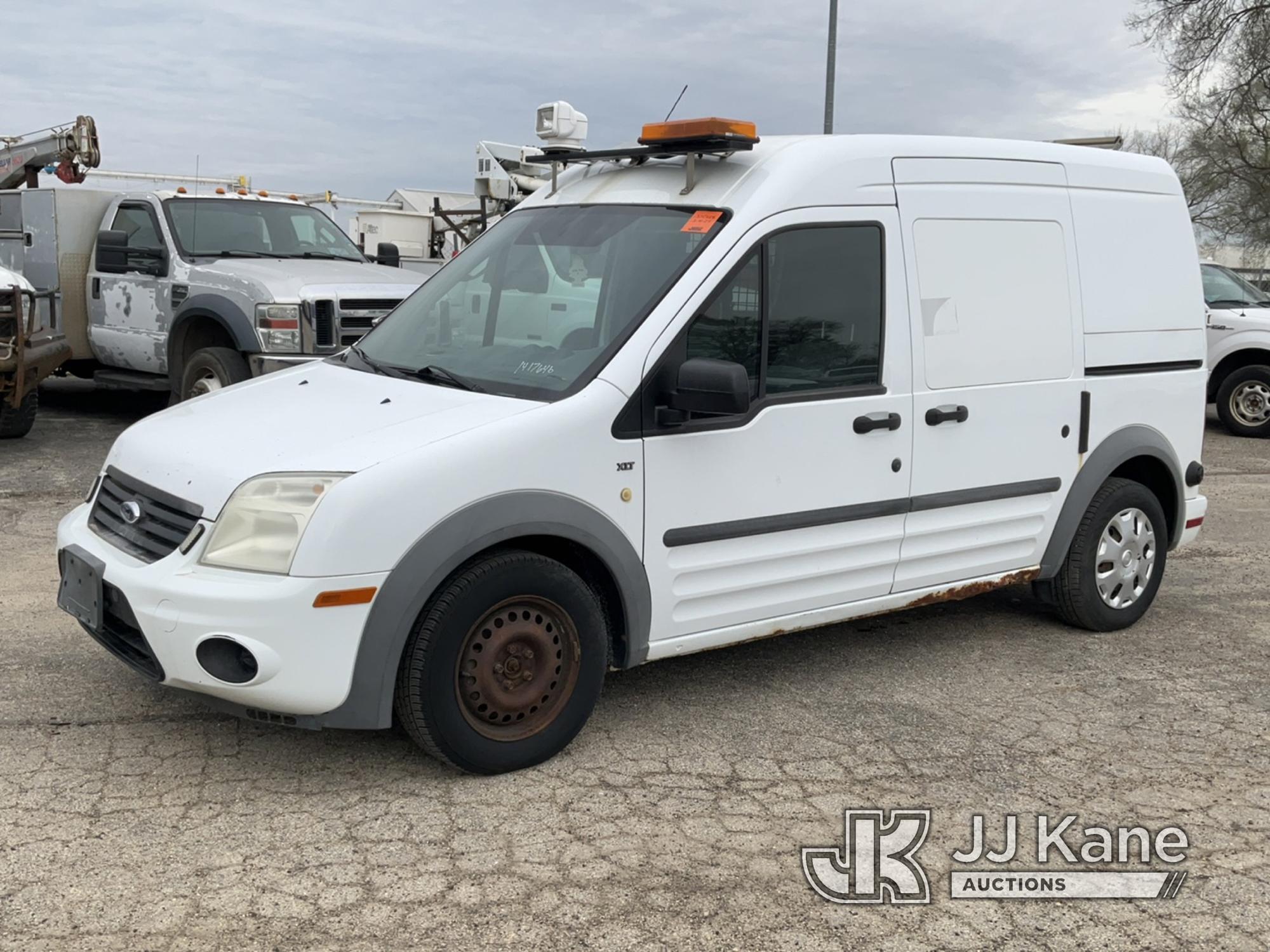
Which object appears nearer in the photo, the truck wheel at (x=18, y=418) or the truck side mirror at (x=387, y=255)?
the truck wheel at (x=18, y=418)

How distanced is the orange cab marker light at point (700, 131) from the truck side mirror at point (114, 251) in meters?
6.61

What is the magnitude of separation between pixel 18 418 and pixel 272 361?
2.66 metres

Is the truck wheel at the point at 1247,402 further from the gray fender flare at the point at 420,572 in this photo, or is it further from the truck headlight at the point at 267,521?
the truck headlight at the point at 267,521

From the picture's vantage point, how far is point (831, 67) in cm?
1664

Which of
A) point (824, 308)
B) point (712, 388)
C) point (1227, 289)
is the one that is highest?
point (1227, 289)

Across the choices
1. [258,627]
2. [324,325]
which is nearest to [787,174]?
[258,627]

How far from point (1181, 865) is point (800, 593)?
1.50 meters

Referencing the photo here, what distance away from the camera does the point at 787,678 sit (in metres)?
4.98

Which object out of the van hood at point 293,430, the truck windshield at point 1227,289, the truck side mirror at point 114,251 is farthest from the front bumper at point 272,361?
the truck windshield at point 1227,289

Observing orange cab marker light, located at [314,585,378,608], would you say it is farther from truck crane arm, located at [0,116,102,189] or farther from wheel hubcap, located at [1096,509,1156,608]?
truck crane arm, located at [0,116,102,189]

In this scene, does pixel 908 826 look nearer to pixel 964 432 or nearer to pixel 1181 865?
pixel 1181 865

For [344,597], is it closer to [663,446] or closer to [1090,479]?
[663,446]

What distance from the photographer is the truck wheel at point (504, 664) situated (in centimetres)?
373

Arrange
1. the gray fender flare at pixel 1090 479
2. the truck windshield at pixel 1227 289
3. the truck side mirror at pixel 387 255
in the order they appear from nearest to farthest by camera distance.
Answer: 1. the gray fender flare at pixel 1090 479
2. the truck side mirror at pixel 387 255
3. the truck windshield at pixel 1227 289
